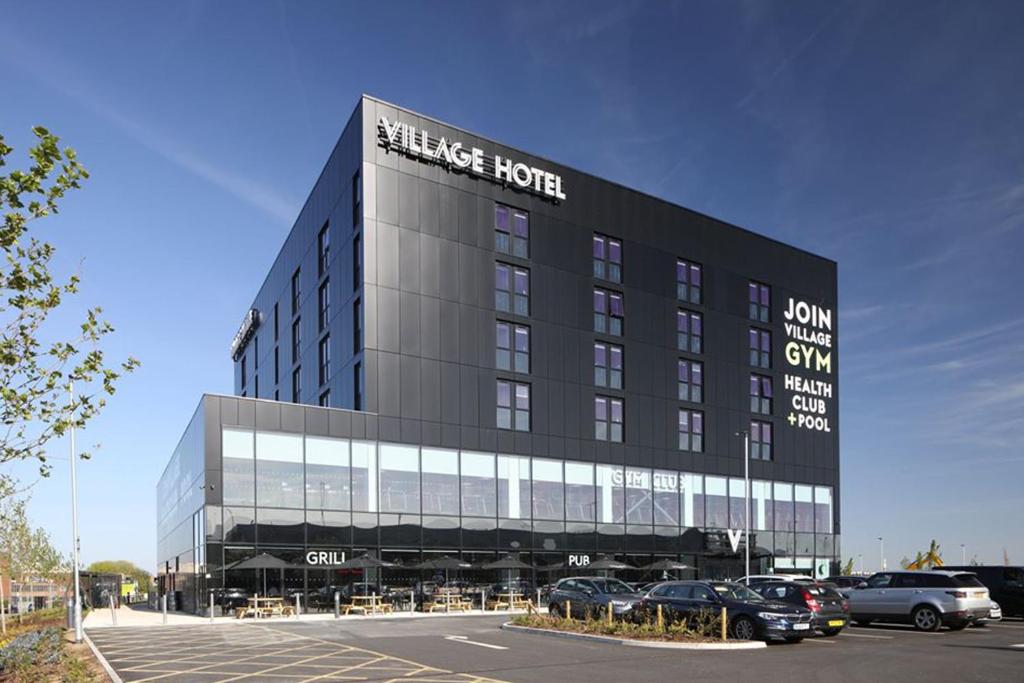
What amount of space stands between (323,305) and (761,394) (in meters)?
28.8

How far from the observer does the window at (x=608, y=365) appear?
48.1m

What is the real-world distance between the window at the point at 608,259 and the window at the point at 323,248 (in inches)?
588

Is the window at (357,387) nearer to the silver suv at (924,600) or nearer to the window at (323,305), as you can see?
the window at (323,305)

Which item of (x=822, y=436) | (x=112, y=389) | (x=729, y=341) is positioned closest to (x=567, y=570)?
(x=729, y=341)

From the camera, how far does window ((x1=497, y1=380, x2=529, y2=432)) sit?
4381 centimetres

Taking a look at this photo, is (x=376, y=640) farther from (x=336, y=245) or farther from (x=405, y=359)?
(x=336, y=245)

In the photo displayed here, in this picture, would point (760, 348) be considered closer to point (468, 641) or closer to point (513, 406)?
point (513, 406)

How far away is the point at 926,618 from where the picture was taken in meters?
25.5

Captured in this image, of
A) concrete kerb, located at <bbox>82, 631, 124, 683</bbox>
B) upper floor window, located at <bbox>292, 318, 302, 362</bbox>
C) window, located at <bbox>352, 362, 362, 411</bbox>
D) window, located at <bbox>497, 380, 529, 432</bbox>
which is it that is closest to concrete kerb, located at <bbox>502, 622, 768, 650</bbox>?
concrete kerb, located at <bbox>82, 631, 124, 683</bbox>

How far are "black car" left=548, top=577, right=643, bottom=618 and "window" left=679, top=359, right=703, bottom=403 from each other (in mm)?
25914

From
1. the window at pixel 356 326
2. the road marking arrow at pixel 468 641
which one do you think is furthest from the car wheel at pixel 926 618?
the window at pixel 356 326

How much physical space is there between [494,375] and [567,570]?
10877 millimetres

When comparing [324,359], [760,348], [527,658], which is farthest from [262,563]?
[760,348]

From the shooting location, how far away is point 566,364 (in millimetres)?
46562
